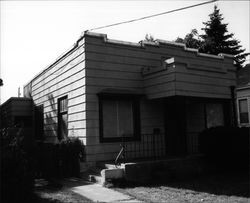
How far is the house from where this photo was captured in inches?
437

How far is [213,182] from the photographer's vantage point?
30.5ft

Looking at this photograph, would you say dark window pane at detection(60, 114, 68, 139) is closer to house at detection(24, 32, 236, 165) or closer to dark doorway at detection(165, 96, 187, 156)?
house at detection(24, 32, 236, 165)

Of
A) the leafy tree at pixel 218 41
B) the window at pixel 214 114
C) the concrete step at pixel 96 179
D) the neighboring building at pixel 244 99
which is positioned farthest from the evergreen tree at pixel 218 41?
the concrete step at pixel 96 179

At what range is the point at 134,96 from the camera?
39.0 feet

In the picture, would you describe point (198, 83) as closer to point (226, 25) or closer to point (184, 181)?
point (184, 181)

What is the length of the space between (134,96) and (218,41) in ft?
102

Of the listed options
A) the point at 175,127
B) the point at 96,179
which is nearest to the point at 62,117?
the point at 96,179

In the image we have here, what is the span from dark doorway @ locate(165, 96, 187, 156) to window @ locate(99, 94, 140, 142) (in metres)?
1.48

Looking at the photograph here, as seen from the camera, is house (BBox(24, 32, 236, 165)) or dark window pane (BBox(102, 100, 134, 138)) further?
dark window pane (BBox(102, 100, 134, 138))

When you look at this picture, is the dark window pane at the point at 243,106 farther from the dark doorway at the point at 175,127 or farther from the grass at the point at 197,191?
the grass at the point at 197,191

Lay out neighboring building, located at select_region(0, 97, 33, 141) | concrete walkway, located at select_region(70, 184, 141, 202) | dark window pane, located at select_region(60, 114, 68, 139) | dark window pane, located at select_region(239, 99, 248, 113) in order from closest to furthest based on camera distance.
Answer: concrete walkway, located at select_region(70, 184, 141, 202)
dark window pane, located at select_region(60, 114, 68, 139)
neighboring building, located at select_region(0, 97, 33, 141)
dark window pane, located at select_region(239, 99, 248, 113)

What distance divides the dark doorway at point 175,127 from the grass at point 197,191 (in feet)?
8.16

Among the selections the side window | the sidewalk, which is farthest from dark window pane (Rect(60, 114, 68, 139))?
the sidewalk

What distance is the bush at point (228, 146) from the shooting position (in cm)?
1045
